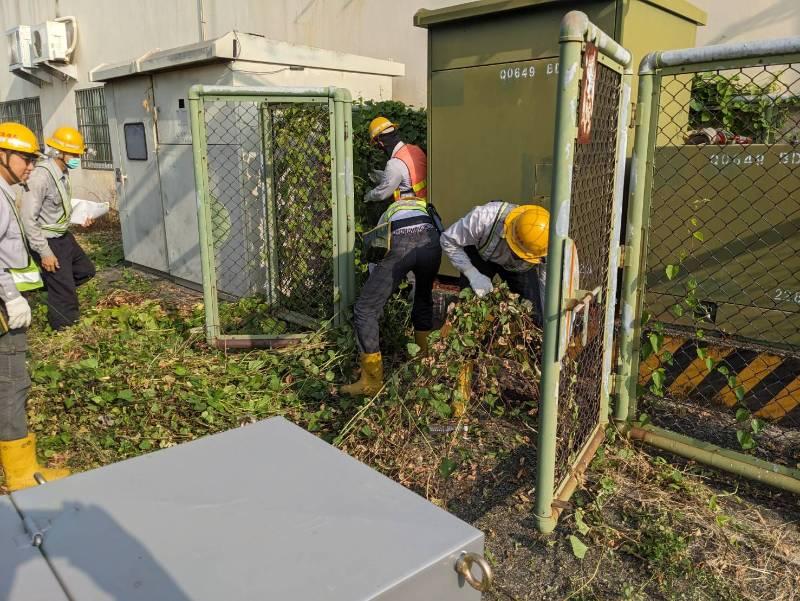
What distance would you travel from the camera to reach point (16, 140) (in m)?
3.60

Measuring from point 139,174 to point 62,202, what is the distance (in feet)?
6.12

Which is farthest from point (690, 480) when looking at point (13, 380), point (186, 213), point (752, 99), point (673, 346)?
point (186, 213)

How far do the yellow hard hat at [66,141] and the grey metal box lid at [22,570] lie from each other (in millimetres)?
5185

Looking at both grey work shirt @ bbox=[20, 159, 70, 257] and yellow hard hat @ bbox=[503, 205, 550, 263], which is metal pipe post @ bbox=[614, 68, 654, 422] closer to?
yellow hard hat @ bbox=[503, 205, 550, 263]

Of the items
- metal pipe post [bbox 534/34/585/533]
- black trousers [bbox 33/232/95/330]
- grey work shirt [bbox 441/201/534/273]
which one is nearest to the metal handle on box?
metal pipe post [bbox 534/34/585/533]

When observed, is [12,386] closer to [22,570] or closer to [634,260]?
[22,570]

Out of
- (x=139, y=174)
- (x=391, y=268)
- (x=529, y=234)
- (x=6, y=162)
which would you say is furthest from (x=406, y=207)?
(x=139, y=174)

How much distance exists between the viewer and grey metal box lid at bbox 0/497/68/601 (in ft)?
3.54

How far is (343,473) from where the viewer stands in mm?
1484

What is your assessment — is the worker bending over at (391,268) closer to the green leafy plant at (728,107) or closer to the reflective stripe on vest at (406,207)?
the reflective stripe on vest at (406,207)

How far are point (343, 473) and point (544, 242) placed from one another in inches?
83.5

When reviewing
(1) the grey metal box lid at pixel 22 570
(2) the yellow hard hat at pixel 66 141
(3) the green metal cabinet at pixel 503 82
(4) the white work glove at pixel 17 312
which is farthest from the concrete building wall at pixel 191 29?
(1) the grey metal box lid at pixel 22 570

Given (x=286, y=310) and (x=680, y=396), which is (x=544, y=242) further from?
(x=286, y=310)

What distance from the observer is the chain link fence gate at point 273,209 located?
454 centimetres
